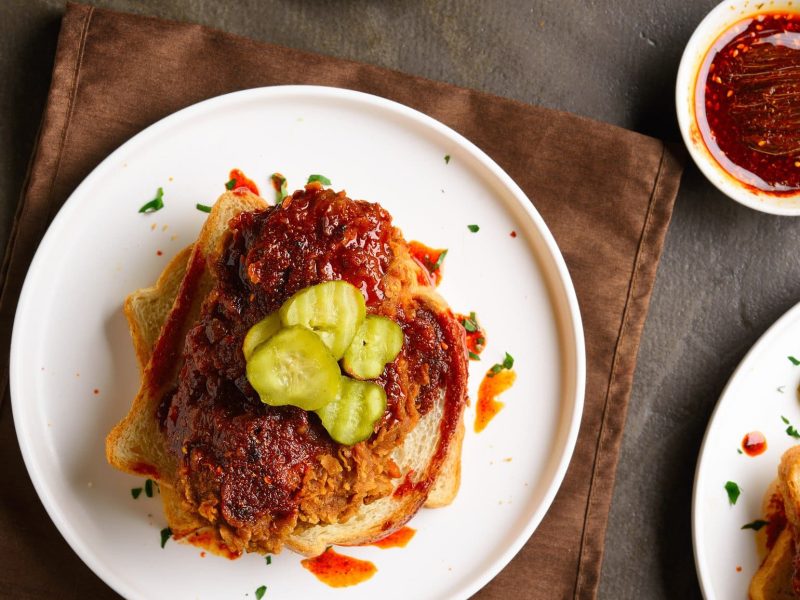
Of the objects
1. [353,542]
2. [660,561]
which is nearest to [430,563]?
[353,542]

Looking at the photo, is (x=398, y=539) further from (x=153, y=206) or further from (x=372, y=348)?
(x=153, y=206)

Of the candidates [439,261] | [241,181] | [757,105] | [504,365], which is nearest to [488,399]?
[504,365]

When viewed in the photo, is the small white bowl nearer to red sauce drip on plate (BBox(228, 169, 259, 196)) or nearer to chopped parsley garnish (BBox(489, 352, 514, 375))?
chopped parsley garnish (BBox(489, 352, 514, 375))

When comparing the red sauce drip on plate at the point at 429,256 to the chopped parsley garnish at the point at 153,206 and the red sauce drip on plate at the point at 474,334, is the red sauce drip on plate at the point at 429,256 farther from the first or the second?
the chopped parsley garnish at the point at 153,206

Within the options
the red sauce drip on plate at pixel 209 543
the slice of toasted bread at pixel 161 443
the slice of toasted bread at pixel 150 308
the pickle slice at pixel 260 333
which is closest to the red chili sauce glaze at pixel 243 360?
the pickle slice at pixel 260 333

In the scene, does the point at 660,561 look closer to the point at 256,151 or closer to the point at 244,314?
the point at 244,314
